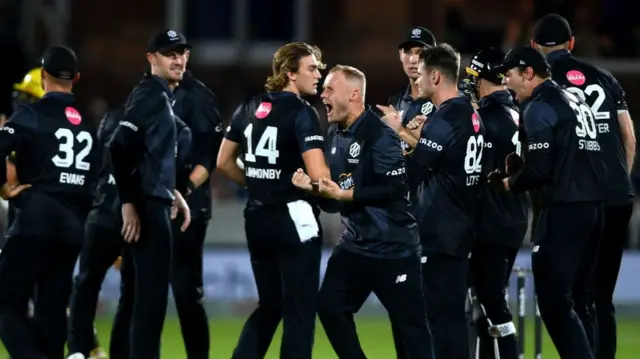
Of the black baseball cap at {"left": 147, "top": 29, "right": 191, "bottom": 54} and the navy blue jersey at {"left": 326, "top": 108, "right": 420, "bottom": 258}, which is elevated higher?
the black baseball cap at {"left": 147, "top": 29, "right": 191, "bottom": 54}

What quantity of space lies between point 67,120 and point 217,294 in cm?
739

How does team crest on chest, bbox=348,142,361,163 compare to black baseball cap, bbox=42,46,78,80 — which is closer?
team crest on chest, bbox=348,142,361,163

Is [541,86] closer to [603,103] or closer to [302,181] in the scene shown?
[603,103]

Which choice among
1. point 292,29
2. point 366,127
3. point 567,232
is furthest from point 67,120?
point 292,29

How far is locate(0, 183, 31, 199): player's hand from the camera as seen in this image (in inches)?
367

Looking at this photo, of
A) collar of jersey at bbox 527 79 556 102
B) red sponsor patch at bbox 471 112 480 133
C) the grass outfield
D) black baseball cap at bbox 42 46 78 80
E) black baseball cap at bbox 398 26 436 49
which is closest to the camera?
red sponsor patch at bbox 471 112 480 133

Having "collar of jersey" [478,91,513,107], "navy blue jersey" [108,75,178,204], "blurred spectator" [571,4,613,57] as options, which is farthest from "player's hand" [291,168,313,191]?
"blurred spectator" [571,4,613,57]

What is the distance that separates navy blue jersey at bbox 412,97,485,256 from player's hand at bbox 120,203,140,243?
190cm

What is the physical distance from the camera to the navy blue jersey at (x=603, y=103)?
31.5 ft

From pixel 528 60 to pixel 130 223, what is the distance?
2.91m

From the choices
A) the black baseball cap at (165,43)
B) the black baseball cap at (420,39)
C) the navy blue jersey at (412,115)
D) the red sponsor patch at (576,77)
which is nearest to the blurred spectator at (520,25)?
the black baseball cap at (420,39)

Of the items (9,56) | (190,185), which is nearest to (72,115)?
(190,185)

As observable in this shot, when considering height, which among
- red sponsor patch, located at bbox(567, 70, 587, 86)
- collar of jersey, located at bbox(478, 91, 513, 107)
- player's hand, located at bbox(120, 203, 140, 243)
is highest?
red sponsor patch, located at bbox(567, 70, 587, 86)

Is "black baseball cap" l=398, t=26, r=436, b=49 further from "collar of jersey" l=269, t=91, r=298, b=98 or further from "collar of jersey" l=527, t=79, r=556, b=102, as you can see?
"collar of jersey" l=269, t=91, r=298, b=98
